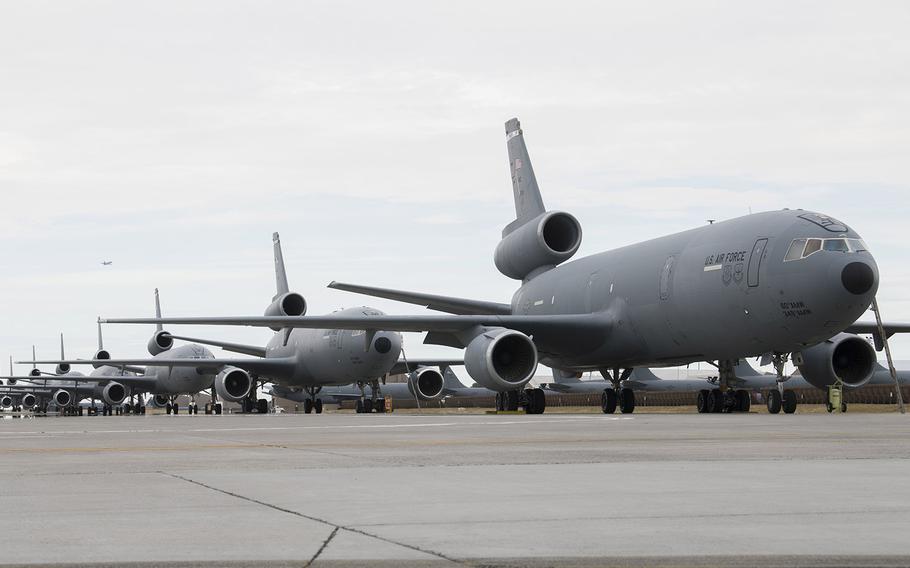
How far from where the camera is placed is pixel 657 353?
89.3 ft

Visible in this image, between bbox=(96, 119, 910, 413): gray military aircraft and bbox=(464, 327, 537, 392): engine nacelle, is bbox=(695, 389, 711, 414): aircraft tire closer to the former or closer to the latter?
bbox=(96, 119, 910, 413): gray military aircraft

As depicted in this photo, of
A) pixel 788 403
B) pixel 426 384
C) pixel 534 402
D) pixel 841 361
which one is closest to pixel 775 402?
pixel 788 403

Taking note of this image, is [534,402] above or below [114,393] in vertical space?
below

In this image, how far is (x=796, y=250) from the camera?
2209cm

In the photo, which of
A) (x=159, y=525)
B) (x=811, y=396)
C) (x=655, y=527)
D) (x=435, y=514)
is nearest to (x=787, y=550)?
(x=655, y=527)

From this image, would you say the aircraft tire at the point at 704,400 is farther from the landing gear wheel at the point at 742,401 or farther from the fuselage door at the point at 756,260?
the fuselage door at the point at 756,260

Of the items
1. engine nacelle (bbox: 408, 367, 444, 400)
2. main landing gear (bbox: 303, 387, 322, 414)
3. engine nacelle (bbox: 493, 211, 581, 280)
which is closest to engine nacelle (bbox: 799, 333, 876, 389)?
engine nacelle (bbox: 493, 211, 581, 280)

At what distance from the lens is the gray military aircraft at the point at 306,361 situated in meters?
41.8

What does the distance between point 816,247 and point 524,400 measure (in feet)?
32.0

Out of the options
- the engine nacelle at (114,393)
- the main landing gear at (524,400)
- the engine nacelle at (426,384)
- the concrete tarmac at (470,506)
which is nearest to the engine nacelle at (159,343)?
the engine nacelle at (114,393)

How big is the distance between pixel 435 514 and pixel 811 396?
170 feet

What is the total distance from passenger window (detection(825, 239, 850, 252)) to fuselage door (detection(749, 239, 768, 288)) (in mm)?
1277

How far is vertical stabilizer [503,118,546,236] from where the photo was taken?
35.8 m

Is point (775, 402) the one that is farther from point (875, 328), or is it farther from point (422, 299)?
point (422, 299)
